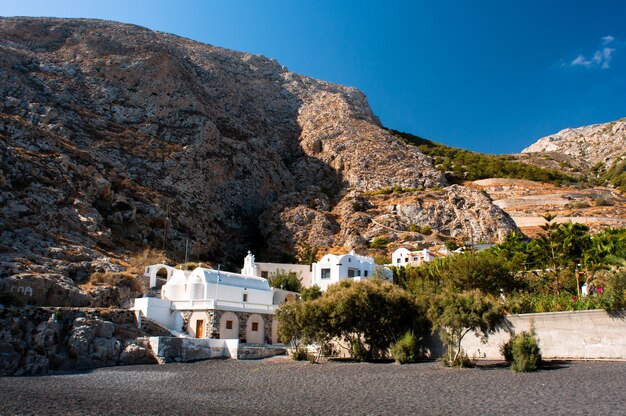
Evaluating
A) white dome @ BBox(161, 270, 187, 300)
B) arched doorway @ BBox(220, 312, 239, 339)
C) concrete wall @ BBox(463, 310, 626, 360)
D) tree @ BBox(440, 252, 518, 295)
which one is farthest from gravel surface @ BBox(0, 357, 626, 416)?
tree @ BBox(440, 252, 518, 295)

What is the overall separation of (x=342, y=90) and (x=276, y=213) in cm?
6773

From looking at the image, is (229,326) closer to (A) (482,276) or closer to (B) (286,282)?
(B) (286,282)

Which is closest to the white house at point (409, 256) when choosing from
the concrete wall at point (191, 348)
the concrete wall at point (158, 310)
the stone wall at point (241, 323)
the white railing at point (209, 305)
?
the stone wall at point (241, 323)

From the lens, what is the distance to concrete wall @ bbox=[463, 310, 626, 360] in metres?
21.6

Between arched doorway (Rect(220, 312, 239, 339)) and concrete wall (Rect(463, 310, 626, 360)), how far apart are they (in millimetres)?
16732

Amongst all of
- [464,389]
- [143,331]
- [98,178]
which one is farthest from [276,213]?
[464,389]

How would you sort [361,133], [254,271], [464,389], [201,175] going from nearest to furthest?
[464,389]
[254,271]
[201,175]
[361,133]

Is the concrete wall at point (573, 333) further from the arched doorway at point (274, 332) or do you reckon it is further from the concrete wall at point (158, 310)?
the concrete wall at point (158, 310)

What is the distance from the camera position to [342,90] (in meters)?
130

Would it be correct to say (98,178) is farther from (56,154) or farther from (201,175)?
(201,175)

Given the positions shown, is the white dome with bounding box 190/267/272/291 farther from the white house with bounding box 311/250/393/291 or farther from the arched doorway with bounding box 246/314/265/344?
the white house with bounding box 311/250/393/291

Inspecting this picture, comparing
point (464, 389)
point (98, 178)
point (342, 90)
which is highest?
point (342, 90)

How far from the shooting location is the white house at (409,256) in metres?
56.8

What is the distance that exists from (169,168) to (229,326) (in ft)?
114
